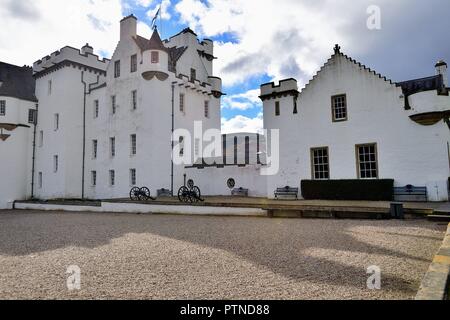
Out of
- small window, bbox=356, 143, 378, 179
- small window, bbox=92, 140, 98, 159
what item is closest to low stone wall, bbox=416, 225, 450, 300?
small window, bbox=356, 143, 378, 179

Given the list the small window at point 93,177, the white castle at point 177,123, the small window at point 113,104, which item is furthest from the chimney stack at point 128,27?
the small window at point 93,177

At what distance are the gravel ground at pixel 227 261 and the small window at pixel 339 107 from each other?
7.84m

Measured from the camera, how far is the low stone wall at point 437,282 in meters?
3.11

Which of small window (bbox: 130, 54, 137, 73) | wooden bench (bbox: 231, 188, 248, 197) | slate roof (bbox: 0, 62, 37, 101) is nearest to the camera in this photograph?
wooden bench (bbox: 231, 188, 248, 197)

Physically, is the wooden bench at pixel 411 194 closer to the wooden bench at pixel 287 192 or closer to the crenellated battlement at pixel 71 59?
the wooden bench at pixel 287 192

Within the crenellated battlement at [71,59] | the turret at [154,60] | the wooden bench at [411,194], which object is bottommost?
the wooden bench at [411,194]

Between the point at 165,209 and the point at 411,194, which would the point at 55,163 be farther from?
the point at 411,194

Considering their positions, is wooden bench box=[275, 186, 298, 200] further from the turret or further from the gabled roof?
the gabled roof

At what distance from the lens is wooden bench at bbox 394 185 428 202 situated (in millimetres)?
13883

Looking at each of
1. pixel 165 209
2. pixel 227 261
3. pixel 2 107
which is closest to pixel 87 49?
pixel 2 107

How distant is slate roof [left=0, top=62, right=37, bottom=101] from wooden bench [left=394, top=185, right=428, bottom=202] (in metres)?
35.4

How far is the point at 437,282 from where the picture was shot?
3439mm

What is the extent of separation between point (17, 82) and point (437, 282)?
40320mm

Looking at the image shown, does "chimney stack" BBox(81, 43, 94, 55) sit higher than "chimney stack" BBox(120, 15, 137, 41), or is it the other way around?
"chimney stack" BBox(81, 43, 94, 55)
